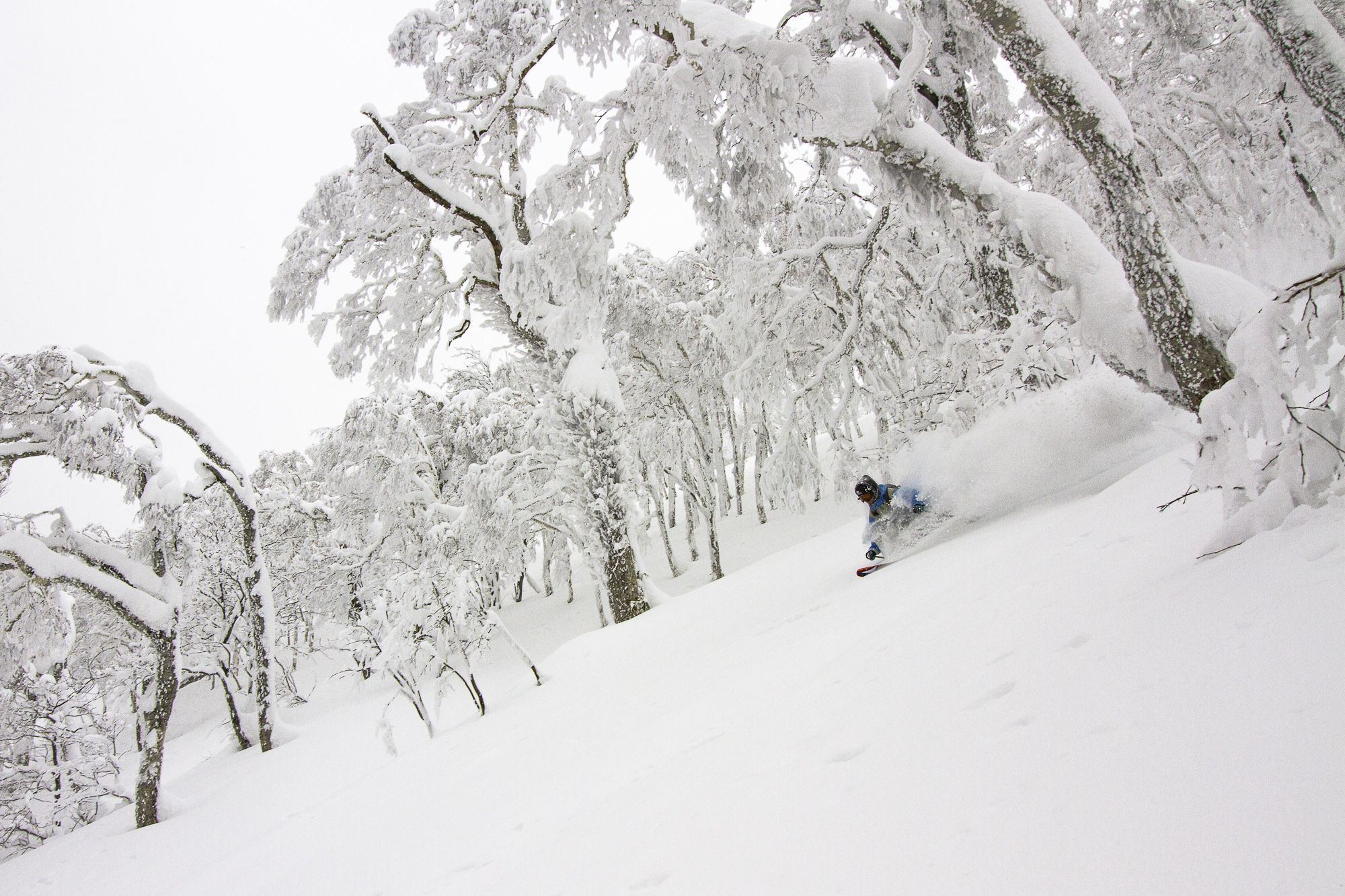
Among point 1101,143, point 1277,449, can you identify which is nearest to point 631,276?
point 1101,143

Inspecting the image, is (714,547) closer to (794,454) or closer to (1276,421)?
(794,454)

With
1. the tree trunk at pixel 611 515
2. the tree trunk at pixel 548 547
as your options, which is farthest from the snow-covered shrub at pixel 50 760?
the tree trunk at pixel 611 515

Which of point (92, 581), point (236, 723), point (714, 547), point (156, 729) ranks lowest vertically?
point (236, 723)

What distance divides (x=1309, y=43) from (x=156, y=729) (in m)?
16.6

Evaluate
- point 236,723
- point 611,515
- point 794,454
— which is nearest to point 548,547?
point 611,515

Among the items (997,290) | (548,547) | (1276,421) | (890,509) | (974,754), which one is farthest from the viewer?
(548,547)

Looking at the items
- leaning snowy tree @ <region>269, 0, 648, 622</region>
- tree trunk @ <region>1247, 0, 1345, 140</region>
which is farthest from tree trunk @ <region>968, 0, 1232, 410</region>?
leaning snowy tree @ <region>269, 0, 648, 622</region>

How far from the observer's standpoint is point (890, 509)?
7336 mm

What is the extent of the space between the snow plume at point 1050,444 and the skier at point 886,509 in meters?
0.29

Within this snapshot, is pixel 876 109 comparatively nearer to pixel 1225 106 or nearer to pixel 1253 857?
pixel 1253 857

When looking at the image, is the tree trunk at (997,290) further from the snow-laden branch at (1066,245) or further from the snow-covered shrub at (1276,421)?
the snow-covered shrub at (1276,421)

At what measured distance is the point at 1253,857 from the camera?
1025 millimetres

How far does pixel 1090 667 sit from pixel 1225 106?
1567cm

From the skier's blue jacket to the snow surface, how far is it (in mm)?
1536
